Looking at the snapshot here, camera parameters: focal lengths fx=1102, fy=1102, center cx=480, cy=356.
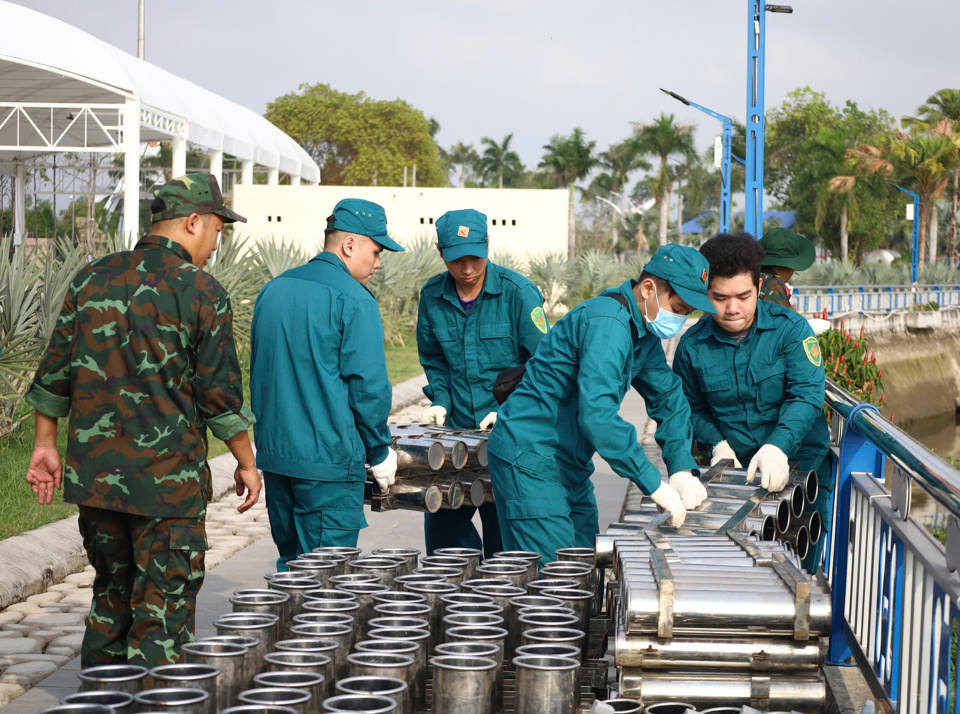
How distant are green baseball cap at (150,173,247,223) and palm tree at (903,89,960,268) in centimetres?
5317

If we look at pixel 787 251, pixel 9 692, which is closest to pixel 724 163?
pixel 787 251

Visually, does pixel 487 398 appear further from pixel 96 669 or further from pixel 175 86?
pixel 175 86

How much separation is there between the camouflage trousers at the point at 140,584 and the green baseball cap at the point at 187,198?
3.35ft

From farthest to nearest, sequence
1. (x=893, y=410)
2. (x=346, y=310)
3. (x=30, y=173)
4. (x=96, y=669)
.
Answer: (x=30, y=173) < (x=893, y=410) < (x=346, y=310) < (x=96, y=669)

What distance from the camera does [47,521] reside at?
696cm

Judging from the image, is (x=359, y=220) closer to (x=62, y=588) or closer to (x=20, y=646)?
(x=20, y=646)

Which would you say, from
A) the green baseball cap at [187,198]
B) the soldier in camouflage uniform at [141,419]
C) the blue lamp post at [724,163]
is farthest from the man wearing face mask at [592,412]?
the blue lamp post at [724,163]

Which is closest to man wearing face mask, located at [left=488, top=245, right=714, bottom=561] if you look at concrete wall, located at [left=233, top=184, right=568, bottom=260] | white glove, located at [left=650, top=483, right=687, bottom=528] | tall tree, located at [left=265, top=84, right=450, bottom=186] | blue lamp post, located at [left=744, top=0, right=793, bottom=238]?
white glove, located at [left=650, top=483, right=687, bottom=528]

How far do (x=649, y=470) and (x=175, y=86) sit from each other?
33.8 metres

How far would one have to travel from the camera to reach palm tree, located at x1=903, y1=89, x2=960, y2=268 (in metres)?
52.3

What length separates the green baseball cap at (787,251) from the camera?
5.62m

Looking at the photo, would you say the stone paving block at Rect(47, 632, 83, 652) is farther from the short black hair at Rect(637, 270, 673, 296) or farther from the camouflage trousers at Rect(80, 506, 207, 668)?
the short black hair at Rect(637, 270, 673, 296)

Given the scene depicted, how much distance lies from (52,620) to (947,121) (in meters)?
54.4

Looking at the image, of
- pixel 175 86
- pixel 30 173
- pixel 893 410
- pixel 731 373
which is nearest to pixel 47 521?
pixel 731 373
